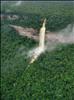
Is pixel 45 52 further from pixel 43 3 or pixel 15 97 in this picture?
pixel 43 3

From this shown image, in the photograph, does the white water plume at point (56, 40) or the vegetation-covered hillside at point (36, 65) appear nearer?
the vegetation-covered hillside at point (36, 65)

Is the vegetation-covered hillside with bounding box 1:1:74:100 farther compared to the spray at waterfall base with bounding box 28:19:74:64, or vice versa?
the spray at waterfall base with bounding box 28:19:74:64

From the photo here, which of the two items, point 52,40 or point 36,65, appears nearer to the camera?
point 36,65

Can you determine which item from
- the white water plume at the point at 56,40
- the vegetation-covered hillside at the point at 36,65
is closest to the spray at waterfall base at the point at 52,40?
the white water plume at the point at 56,40

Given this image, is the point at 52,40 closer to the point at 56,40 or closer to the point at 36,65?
the point at 56,40

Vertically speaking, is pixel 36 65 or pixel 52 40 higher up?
pixel 52 40

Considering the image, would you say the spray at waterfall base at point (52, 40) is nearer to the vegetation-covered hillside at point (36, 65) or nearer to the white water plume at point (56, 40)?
the white water plume at point (56, 40)

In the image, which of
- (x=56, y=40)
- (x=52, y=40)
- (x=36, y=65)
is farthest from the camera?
(x=52, y=40)

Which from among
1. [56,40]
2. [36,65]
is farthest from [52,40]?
[36,65]

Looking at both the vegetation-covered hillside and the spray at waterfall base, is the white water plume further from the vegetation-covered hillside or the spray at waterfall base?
the vegetation-covered hillside

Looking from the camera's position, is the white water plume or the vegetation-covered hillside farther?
the white water plume

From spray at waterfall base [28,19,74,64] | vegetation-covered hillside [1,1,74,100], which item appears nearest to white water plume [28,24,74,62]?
spray at waterfall base [28,19,74,64]

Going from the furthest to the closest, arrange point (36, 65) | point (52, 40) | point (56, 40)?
point (52, 40) < point (56, 40) < point (36, 65)
